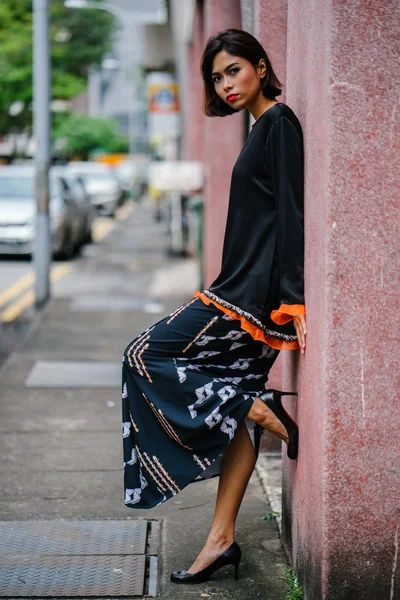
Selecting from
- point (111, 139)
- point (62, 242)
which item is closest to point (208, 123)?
point (62, 242)

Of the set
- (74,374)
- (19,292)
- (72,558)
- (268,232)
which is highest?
(268,232)

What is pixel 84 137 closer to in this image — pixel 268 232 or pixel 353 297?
pixel 268 232

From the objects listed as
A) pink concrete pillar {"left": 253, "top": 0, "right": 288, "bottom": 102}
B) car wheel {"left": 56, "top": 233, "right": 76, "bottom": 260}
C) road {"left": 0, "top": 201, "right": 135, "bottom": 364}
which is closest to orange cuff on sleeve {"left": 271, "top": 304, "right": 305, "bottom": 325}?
pink concrete pillar {"left": 253, "top": 0, "right": 288, "bottom": 102}

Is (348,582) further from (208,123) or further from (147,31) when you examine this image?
(147,31)

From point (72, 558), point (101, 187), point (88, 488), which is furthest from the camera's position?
point (101, 187)

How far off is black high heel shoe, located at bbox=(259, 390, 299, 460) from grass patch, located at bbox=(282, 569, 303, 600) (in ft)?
1.55

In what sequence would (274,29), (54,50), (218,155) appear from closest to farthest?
(274,29) → (218,155) → (54,50)

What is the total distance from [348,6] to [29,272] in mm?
13782

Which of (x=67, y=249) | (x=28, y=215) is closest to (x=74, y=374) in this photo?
(x=28, y=215)

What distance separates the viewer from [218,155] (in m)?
9.97

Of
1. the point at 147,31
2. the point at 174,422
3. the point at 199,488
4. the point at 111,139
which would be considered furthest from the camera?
the point at 111,139

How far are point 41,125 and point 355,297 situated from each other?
9.68 m

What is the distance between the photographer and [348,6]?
310cm

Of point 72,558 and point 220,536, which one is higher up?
point 220,536
